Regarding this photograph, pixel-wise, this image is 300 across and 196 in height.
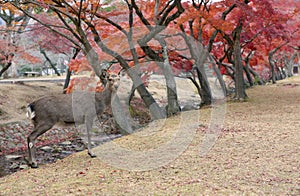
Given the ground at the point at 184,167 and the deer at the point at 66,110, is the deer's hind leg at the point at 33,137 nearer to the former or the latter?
the deer at the point at 66,110

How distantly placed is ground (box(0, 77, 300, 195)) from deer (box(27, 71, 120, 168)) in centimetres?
63

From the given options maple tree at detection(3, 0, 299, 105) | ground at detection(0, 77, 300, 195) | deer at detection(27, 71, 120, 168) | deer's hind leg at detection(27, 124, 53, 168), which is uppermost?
maple tree at detection(3, 0, 299, 105)

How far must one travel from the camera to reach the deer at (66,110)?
6.53m

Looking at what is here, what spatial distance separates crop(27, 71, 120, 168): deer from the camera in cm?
653

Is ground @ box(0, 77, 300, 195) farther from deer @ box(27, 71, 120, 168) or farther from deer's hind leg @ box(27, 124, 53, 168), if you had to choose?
deer @ box(27, 71, 120, 168)

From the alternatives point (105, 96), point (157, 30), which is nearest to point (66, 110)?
point (105, 96)

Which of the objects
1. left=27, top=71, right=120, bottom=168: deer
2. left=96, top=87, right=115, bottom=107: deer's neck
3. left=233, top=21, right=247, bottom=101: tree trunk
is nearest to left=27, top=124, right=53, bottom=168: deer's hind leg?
left=27, top=71, right=120, bottom=168: deer

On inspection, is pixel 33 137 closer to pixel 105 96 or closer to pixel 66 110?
pixel 66 110

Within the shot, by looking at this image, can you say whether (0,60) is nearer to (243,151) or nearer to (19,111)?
(19,111)

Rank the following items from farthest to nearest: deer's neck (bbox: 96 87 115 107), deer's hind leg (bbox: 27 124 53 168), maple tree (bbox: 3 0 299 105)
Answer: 1. maple tree (bbox: 3 0 299 105)
2. deer's neck (bbox: 96 87 115 107)
3. deer's hind leg (bbox: 27 124 53 168)

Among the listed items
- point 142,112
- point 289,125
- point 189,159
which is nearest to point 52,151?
point 189,159

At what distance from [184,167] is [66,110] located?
2.80 metres

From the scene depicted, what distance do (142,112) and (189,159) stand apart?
1133 cm

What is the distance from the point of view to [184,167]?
5.45 m
